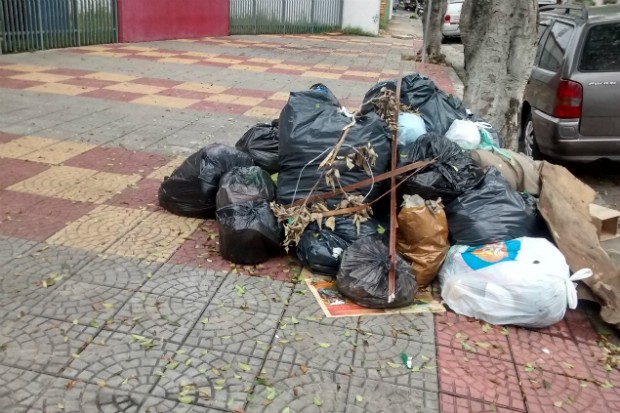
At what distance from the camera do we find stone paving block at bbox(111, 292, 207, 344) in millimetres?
3209

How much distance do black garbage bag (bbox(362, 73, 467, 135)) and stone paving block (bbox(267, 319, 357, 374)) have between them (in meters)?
2.01

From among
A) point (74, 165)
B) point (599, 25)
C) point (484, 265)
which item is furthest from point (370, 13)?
point (484, 265)

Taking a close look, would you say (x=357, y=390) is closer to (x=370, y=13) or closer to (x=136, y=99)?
(x=136, y=99)

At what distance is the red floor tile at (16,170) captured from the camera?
5141 mm

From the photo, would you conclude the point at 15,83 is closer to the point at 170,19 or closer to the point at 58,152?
the point at 58,152

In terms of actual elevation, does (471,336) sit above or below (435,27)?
below

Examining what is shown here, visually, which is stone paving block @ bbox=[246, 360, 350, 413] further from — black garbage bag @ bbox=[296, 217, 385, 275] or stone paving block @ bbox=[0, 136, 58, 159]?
stone paving block @ bbox=[0, 136, 58, 159]

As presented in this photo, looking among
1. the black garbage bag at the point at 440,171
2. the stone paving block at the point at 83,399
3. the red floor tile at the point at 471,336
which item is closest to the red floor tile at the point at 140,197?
the black garbage bag at the point at 440,171

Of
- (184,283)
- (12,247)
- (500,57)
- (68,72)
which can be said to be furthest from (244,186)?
(68,72)

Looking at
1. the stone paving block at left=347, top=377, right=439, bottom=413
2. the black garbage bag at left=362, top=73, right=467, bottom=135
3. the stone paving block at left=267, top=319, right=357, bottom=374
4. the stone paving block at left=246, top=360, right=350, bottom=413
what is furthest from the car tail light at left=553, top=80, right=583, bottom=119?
the stone paving block at left=246, top=360, right=350, bottom=413

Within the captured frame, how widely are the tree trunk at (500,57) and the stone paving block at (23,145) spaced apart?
14.4ft

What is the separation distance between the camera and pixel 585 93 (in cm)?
590

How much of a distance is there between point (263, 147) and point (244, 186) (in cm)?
69

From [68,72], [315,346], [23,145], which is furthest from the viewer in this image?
[68,72]
